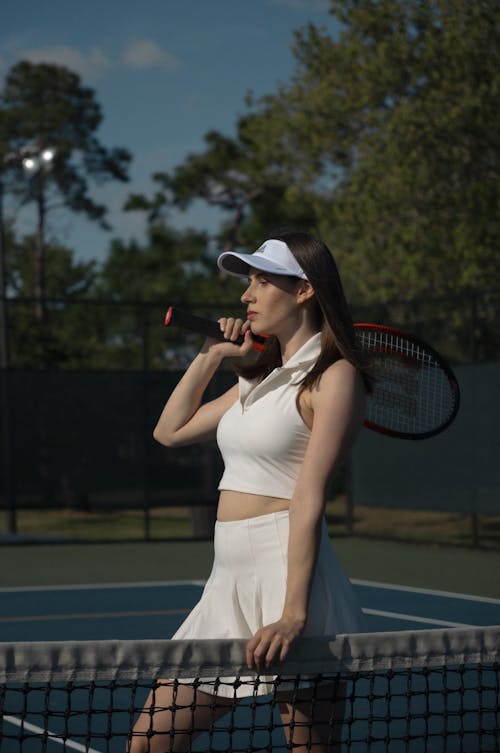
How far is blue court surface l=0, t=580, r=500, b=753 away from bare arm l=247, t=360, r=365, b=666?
5135 mm

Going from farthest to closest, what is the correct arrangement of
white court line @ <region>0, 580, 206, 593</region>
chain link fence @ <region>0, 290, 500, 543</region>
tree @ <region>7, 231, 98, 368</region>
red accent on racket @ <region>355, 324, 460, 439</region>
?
1. tree @ <region>7, 231, 98, 368</region>
2. chain link fence @ <region>0, 290, 500, 543</region>
3. white court line @ <region>0, 580, 206, 593</region>
4. red accent on racket @ <region>355, 324, 460, 439</region>

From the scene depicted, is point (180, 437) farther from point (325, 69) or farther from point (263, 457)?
point (325, 69)

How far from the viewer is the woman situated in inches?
111

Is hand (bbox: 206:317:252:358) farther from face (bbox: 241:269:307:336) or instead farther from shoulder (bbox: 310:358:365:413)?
shoulder (bbox: 310:358:365:413)

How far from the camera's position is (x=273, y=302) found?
3039 millimetres

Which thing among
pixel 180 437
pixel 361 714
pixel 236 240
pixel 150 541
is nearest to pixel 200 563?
pixel 150 541

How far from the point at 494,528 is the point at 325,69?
316 inches

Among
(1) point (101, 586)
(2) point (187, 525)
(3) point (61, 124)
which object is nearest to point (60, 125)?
(3) point (61, 124)

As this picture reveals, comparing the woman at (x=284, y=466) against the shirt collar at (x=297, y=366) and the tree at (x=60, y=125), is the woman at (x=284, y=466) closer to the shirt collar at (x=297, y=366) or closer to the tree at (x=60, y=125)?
the shirt collar at (x=297, y=366)

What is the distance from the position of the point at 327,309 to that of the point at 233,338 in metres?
0.43

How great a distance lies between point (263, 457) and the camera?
2953 millimetres

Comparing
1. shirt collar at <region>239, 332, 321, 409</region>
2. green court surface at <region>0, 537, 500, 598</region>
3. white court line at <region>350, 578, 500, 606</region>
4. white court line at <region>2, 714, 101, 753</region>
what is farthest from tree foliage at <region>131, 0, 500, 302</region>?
shirt collar at <region>239, 332, 321, 409</region>

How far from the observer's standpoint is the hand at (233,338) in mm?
3326

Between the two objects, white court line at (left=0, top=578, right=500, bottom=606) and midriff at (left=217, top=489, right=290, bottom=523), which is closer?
midriff at (left=217, top=489, right=290, bottom=523)
